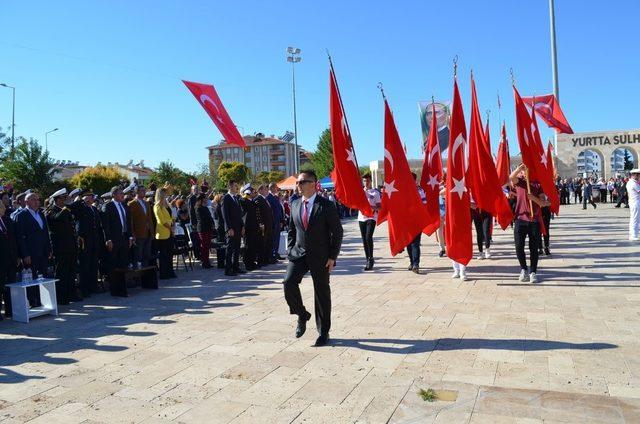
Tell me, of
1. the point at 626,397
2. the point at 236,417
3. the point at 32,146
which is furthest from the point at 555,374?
the point at 32,146

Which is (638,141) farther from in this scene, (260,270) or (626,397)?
(626,397)

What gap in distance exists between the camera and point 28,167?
3002 centimetres

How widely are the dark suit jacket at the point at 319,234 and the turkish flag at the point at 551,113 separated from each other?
1439 cm

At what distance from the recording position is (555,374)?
14.9ft

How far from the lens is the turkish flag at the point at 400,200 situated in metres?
9.60

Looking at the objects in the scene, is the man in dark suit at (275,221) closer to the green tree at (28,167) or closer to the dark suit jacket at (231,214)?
the dark suit jacket at (231,214)

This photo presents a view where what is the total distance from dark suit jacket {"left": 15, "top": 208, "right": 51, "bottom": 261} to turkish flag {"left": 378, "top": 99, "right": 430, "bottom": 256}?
6091 mm

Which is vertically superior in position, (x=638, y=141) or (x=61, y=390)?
(x=638, y=141)

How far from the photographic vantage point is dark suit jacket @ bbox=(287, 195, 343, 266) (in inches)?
224

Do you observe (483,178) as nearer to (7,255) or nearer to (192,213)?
(192,213)

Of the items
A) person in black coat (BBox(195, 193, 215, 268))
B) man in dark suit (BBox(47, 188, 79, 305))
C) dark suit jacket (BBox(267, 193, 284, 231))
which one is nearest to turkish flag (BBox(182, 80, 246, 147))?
dark suit jacket (BBox(267, 193, 284, 231))

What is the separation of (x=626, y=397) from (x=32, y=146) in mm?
32927

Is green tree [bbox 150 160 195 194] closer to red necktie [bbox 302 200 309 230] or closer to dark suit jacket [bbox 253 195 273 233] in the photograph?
dark suit jacket [bbox 253 195 273 233]

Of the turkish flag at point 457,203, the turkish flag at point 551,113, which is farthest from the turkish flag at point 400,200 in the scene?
the turkish flag at point 551,113
